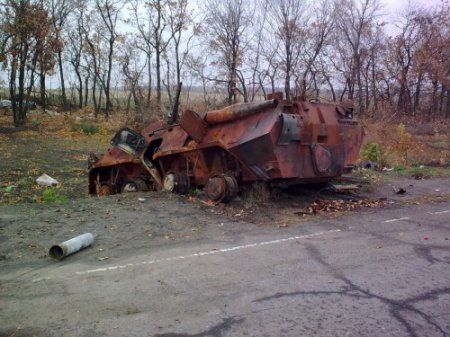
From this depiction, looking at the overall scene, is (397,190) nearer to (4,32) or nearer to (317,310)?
(317,310)

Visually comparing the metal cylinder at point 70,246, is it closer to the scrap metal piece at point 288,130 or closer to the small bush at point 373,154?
the scrap metal piece at point 288,130

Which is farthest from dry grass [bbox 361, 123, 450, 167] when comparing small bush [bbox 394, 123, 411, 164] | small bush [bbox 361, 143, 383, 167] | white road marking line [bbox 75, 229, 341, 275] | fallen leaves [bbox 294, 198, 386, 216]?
white road marking line [bbox 75, 229, 341, 275]

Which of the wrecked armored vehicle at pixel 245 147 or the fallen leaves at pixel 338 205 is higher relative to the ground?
the wrecked armored vehicle at pixel 245 147

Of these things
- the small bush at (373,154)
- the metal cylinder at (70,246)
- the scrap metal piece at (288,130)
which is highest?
the scrap metal piece at (288,130)

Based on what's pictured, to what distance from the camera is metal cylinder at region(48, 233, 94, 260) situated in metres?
5.54

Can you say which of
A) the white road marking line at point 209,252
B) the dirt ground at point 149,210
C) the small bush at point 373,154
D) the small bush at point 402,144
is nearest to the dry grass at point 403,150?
the small bush at point 402,144

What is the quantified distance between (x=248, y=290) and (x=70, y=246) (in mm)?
2292

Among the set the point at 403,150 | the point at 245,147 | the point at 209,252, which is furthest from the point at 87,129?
the point at 209,252

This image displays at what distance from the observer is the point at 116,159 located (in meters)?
11.0

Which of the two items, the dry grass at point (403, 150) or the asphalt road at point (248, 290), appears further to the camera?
the dry grass at point (403, 150)

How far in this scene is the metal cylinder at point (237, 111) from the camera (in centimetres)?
830

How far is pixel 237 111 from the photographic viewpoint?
8516 millimetres

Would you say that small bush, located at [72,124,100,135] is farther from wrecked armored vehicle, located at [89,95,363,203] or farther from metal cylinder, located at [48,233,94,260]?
metal cylinder, located at [48,233,94,260]

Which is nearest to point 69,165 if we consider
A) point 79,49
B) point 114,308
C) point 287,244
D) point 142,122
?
point 142,122
